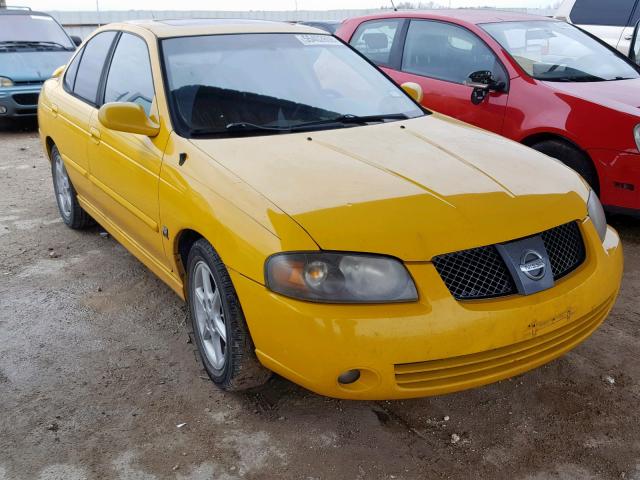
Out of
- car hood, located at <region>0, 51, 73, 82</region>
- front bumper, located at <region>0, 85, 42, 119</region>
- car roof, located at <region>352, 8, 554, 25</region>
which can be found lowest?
front bumper, located at <region>0, 85, 42, 119</region>

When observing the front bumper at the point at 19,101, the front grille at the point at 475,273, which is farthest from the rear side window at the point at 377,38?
the front bumper at the point at 19,101

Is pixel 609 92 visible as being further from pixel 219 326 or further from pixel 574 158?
pixel 219 326

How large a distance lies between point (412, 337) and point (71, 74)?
348cm

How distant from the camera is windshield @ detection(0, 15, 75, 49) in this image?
9.57 meters

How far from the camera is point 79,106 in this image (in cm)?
418

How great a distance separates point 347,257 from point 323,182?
1.39 ft

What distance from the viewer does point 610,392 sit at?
2.84 metres

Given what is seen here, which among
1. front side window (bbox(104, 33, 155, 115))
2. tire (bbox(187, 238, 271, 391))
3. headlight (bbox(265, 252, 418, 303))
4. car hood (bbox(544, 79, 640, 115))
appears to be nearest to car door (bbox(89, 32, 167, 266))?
front side window (bbox(104, 33, 155, 115))

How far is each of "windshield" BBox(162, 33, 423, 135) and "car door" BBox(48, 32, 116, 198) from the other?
89 cm

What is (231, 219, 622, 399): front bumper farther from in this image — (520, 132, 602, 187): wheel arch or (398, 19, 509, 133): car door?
(398, 19, 509, 133): car door

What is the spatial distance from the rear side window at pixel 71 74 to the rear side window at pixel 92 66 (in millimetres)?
64

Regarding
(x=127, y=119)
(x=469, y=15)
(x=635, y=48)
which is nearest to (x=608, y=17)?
(x=635, y=48)

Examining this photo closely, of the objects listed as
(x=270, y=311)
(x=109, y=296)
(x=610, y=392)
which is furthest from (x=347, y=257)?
(x=109, y=296)

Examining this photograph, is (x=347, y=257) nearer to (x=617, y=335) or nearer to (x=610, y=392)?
(x=610, y=392)
